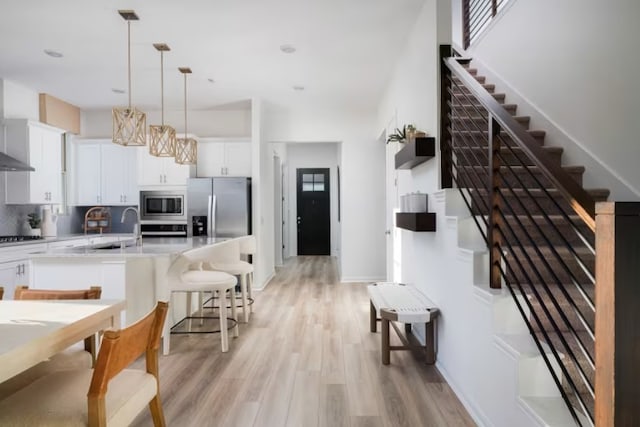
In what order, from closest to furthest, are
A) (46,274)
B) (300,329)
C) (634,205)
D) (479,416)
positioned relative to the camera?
1. (634,205)
2. (479,416)
3. (46,274)
4. (300,329)

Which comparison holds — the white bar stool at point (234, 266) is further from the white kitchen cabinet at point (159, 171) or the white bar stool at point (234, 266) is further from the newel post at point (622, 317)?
the newel post at point (622, 317)

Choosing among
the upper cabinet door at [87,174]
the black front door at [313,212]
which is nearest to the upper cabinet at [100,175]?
the upper cabinet door at [87,174]

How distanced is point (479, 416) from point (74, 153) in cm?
655

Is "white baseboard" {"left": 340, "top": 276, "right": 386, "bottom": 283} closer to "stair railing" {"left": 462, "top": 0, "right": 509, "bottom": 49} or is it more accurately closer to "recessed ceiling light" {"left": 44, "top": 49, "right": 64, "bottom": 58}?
"stair railing" {"left": 462, "top": 0, "right": 509, "bottom": 49}

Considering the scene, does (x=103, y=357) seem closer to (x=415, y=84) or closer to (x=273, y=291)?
(x=415, y=84)

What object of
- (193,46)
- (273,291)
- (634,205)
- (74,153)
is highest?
(193,46)

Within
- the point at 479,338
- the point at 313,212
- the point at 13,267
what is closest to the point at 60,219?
the point at 13,267

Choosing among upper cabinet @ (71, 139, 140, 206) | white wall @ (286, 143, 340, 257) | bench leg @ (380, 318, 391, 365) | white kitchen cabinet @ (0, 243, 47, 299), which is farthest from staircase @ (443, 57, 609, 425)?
white wall @ (286, 143, 340, 257)

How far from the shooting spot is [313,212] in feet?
34.3

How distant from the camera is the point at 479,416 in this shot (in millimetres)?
2125

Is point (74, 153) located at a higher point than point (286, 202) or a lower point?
higher

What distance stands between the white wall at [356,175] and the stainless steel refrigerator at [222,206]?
46.3 inches

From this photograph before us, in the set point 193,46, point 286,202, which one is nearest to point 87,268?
point 193,46

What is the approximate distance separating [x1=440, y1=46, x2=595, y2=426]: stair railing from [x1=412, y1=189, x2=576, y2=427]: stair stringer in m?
0.07
